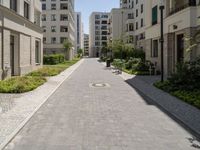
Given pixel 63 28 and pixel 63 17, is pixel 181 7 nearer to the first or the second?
pixel 63 28

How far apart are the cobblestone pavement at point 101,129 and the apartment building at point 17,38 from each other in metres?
9.34

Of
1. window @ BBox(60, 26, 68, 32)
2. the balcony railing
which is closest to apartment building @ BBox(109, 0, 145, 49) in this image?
window @ BBox(60, 26, 68, 32)

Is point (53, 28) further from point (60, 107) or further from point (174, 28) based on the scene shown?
point (60, 107)

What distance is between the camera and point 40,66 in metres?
35.3

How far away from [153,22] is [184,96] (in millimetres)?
17638

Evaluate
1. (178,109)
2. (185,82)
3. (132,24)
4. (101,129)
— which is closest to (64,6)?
(132,24)

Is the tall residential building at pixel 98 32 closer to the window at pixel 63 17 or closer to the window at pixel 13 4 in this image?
the window at pixel 63 17

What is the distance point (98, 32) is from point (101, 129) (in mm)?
151095

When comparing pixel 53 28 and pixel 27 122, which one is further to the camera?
pixel 53 28

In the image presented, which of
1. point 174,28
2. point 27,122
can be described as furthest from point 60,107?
point 174,28

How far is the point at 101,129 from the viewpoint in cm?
854

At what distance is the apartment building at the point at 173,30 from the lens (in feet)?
66.7

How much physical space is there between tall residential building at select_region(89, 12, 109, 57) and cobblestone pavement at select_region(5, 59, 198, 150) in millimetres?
141079

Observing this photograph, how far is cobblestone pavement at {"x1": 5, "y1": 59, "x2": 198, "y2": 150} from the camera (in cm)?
710
